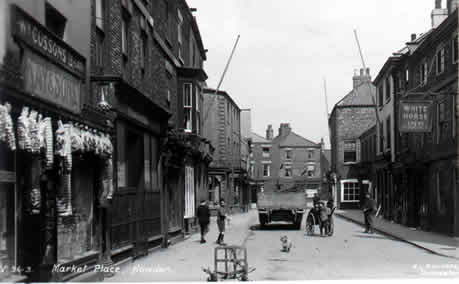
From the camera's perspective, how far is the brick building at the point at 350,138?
53.1 metres

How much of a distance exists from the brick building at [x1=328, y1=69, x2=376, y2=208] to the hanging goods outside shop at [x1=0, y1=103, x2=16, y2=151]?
46970 mm

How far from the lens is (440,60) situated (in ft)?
74.5

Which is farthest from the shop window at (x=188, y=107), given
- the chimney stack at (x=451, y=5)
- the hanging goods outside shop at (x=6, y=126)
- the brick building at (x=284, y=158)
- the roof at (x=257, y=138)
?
the roof at (x=257, y=138)

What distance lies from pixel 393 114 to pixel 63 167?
25622 mm

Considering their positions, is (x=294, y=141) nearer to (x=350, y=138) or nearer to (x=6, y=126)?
(x=350, y=138)

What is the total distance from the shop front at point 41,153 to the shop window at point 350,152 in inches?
1755

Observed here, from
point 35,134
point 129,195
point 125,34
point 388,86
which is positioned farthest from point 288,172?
point 35,134

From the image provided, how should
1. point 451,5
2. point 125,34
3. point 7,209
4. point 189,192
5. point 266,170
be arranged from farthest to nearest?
1. point 266,170
2. point 451,5
3. point 189,192
4. point 125,34
5. point 7,209

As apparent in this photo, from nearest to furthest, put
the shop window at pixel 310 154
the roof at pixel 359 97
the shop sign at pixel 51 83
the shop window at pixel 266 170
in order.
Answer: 1. the shop sign at pixel 51 83
2. the roof at pixel 359 97
3. the shop window at pixel 266 170
4. the shop window at pixel 310 154

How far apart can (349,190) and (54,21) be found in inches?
1793

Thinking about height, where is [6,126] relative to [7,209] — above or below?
above

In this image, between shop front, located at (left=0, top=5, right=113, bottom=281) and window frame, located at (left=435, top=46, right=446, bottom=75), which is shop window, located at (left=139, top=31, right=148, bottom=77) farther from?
window frame, located at (left=435, top=46, right=446, bottom=75)

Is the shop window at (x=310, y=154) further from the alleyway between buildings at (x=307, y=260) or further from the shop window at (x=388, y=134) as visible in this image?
the alleyway between buildings at (x=307, y=260)

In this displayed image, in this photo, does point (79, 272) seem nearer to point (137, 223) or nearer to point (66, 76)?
point (66, 76)
